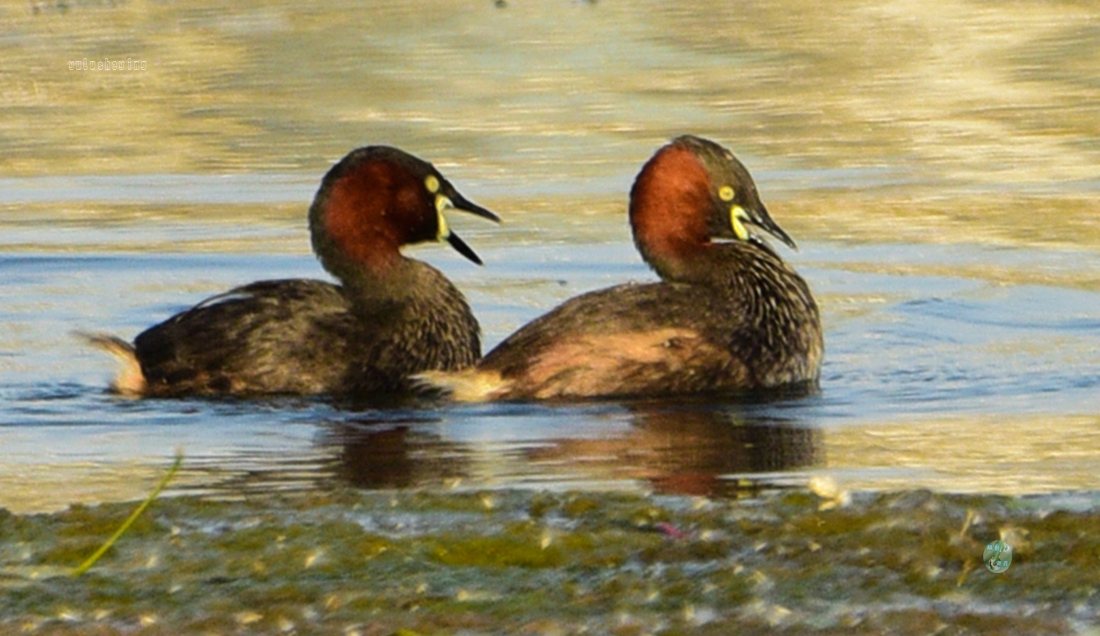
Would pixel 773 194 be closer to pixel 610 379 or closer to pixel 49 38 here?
pixel 610 379

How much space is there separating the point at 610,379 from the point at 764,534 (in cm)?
385

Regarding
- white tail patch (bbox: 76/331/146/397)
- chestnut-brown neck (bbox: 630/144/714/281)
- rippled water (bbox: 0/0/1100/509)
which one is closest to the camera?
rippled water (bbox: 0/0/1100/509)

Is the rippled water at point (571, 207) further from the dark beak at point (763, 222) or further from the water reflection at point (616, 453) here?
the dark beak at point (763, 222)

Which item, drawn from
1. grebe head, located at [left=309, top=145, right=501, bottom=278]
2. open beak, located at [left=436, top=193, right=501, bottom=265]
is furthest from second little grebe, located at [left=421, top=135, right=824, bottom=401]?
grebe head, located at [left=309, top=145, right=501, bottom=278]

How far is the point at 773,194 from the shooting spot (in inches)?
563

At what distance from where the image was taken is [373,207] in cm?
1048

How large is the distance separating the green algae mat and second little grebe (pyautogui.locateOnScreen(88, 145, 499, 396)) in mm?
3623

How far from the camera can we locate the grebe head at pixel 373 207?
1046cm

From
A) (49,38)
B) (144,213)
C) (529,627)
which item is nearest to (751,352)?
(529,627)

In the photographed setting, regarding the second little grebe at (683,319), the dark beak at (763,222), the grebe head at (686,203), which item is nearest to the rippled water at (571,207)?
the second little grebe at (683,319)

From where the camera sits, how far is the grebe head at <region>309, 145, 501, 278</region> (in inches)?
412

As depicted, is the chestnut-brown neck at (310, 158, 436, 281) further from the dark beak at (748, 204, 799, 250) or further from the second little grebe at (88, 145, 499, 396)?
the dark beak at (748, 204, 799, 250)

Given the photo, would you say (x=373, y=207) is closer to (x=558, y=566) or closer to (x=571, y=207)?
(x=571, y=207)

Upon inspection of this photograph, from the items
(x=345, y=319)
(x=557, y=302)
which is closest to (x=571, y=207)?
(x=557, y=302)
